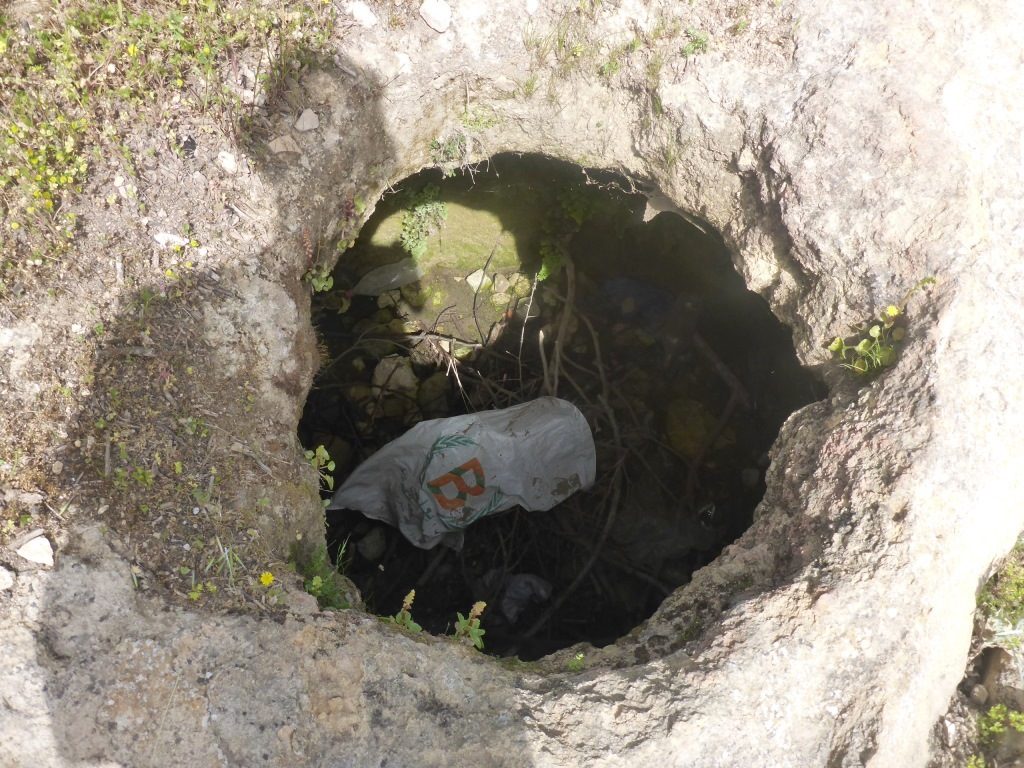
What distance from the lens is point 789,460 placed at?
2.39 meters

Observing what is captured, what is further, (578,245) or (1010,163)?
(578,245)

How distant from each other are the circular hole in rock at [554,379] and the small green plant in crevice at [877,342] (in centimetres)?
125

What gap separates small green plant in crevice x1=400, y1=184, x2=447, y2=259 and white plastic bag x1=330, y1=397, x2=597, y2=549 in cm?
121

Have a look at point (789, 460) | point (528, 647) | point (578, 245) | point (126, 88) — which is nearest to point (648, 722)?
point (789, 460)

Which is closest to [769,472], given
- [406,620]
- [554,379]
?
[406,620]

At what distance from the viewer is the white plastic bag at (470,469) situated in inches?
136

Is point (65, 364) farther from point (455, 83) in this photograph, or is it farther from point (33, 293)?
point (455, 83)

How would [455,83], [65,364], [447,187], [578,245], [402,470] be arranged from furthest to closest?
[578,245] → [447,187] → [402,470] → [455,83] → [65,364]

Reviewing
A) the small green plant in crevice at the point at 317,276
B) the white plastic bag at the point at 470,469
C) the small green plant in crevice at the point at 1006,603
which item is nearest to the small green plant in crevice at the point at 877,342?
the small green plant in crevice at the point at 1006,603

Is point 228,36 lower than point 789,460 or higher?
higher

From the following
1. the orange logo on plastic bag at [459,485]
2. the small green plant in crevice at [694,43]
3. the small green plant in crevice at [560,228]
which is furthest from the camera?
the small green plant in crevice at [560,228]

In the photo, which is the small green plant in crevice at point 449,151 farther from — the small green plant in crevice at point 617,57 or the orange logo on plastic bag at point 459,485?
the orange logo on plastic bag at point 459,485

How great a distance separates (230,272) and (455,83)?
1205 mm

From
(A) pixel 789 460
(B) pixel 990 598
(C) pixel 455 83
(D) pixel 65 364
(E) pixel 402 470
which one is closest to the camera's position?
(D) pixel 65 364
